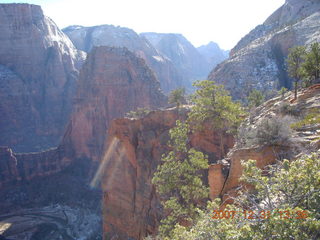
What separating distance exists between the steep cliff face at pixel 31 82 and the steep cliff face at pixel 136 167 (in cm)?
5246

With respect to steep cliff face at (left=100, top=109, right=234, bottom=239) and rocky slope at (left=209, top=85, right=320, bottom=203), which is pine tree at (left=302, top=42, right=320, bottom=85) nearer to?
rocky slope at (left=209, top=85, right=320, bottom=203)

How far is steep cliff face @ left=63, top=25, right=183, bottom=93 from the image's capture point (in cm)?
12712

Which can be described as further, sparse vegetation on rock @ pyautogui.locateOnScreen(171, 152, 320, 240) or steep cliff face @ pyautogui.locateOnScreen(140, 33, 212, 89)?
steep cliff face @ pyautogui.locateOnScreen(140, 33, 212, 89)

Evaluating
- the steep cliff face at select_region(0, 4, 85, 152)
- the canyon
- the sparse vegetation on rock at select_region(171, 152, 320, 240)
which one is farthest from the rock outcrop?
the sparse vegetation on rock at select_region(171, 152, 320, 240)

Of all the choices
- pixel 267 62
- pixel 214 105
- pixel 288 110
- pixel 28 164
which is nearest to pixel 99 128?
pixel 28 164

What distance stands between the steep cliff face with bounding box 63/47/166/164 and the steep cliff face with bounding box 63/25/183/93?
61.2m

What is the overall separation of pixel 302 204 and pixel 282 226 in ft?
2.29

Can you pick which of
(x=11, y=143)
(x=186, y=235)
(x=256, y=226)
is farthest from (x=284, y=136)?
(x=11, y=143)

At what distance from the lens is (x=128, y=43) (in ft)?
427

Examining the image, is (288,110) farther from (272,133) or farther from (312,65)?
(312,65)

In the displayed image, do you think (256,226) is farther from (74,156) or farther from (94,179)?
(74,156)

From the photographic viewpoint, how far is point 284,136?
393 inches

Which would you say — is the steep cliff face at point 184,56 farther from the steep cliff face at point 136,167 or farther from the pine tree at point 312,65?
the pine tree at point 312,65

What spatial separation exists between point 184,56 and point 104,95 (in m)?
119
